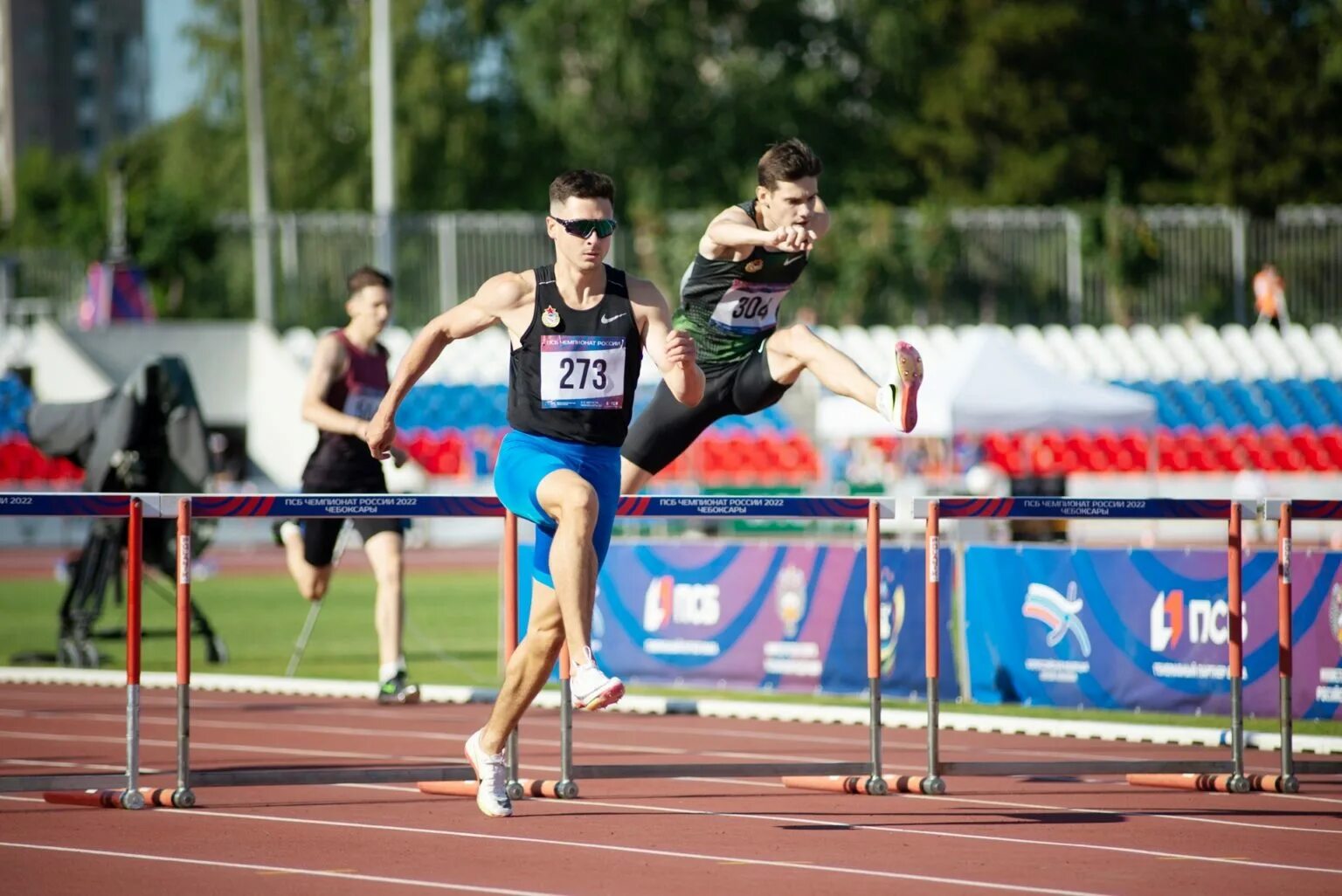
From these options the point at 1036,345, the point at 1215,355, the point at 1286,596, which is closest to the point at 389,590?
the point at 1286,596

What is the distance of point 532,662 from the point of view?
7258 millimetres

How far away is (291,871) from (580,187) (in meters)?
2.69

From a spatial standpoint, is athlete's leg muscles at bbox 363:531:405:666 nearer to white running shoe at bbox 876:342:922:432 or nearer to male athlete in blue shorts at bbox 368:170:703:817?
male athlete in blue shorts at bbox 368:170:703:817

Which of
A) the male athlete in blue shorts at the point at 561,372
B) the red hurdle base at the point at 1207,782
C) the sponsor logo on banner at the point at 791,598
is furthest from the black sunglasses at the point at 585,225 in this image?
the sponsor logo on banner at the point at 791,598

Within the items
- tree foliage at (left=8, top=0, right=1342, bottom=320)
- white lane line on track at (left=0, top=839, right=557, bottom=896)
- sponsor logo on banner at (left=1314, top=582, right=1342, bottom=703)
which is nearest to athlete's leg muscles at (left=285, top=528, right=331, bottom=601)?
white lane line on track at (left=0, top=839, right=557, bottom=896)

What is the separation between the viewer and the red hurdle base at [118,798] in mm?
7781

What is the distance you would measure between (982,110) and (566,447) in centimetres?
4938

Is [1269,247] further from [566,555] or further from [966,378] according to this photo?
[566,555]

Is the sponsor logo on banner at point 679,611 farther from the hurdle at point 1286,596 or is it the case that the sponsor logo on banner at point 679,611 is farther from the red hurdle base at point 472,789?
the hurdle at point 1286,596

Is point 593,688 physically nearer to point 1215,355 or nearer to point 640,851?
point 640,851

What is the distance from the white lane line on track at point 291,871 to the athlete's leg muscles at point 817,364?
2.90m

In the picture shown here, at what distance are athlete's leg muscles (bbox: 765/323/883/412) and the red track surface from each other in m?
1.74

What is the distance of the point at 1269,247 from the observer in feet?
122

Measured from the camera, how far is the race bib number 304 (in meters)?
7.14
